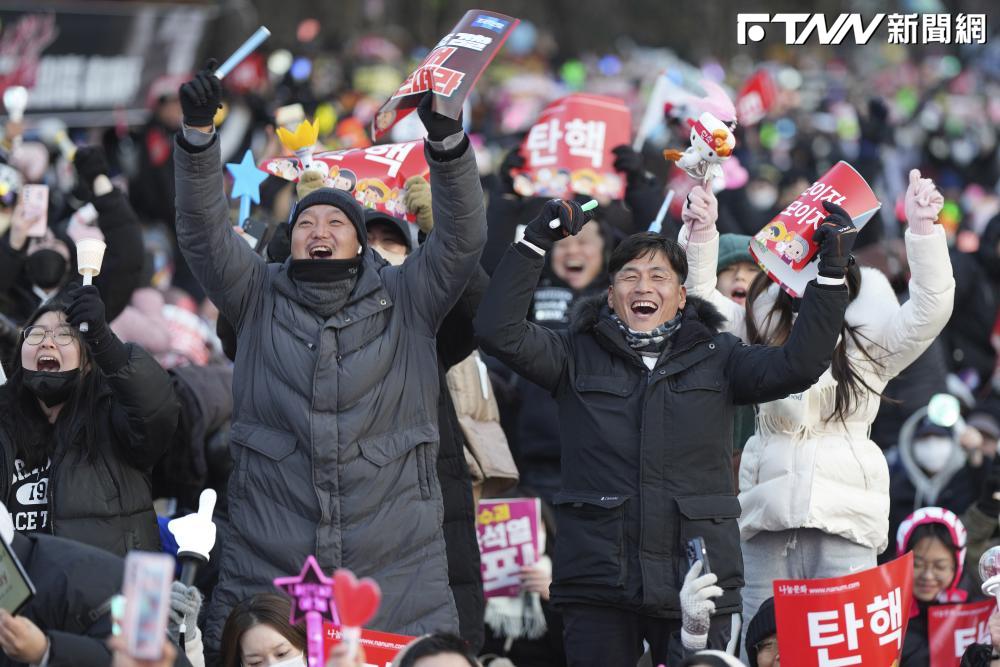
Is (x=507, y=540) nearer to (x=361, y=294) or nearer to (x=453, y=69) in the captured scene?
(x=361, y=294)

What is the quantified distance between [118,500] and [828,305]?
2.45m

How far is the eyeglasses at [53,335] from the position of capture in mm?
6301

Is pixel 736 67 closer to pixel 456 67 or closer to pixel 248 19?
pixel 248 19

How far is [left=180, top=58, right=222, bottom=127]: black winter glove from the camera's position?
18.8 feet

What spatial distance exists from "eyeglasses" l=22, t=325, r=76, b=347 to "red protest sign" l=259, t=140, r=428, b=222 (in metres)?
1.14

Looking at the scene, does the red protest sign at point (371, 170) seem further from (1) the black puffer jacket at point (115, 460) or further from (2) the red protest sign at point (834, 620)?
(2) the red protest sign at point (834, 620)

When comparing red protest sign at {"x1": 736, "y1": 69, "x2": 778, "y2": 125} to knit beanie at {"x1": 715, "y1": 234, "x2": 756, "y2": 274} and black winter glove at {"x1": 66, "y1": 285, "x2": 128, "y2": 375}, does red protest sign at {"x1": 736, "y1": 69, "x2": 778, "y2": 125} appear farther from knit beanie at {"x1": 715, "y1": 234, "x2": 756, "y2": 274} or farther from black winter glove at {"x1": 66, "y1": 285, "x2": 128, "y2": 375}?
black winter glove at {"x1": 66, "y1": 285, "x2": 128, "y2": 375}

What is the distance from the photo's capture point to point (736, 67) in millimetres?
28469

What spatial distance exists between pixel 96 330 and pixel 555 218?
1.52 metres

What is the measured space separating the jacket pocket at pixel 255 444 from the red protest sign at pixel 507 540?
1664mm

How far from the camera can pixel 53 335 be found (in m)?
6.31

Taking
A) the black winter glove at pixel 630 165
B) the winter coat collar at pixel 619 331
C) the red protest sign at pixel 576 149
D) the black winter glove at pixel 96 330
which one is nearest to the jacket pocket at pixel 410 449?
the winter coat collar at pixel 619 331

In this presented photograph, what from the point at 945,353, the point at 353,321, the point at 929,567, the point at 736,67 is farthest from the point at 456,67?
the point at 736,67

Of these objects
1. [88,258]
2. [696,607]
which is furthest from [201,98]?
[696,607]
